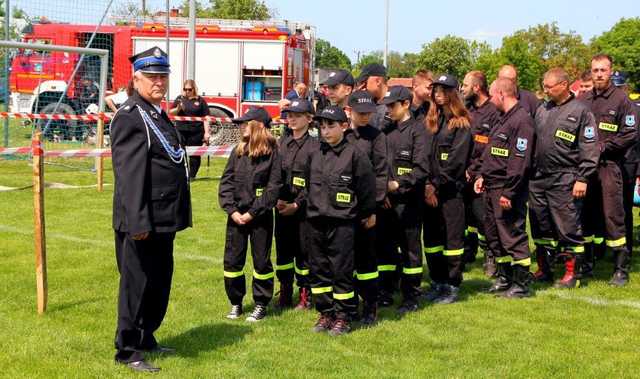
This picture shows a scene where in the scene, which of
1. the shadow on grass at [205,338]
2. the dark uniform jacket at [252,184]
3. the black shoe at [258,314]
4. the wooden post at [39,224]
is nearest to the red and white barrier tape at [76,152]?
the wooden post at [39,224]

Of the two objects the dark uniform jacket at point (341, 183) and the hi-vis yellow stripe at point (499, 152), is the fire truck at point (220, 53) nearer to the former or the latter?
the hi-vis yellow stripe at point (499, 152)

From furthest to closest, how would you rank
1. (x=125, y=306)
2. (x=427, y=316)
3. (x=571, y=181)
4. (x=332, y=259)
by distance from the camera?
(x=571, y=181), (x=427, y=316), (x=332, y=259), (x=125, y=306)

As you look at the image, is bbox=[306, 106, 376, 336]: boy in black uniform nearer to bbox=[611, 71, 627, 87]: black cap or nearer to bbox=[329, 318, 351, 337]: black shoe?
bbox=[329, 318, 351, 337]: black shoe

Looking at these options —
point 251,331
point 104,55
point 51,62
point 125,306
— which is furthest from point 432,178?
point 51,62

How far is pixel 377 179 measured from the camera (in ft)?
21.7

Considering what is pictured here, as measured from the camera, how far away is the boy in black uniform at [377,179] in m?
6.61

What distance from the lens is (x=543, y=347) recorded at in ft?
20.0

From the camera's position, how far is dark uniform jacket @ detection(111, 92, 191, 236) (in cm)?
512

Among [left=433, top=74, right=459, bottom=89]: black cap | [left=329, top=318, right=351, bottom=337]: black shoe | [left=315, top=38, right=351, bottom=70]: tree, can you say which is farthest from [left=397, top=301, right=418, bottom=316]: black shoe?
[left=315, top=38, right=351, bottom=70]: tree

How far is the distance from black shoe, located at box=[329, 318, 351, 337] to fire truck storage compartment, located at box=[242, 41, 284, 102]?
1707 cm

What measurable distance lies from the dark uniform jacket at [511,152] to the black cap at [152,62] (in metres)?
3.54

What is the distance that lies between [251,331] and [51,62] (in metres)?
17.0

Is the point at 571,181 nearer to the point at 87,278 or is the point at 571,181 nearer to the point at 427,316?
the point at 427,316

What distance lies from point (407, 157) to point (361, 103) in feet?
2.46
